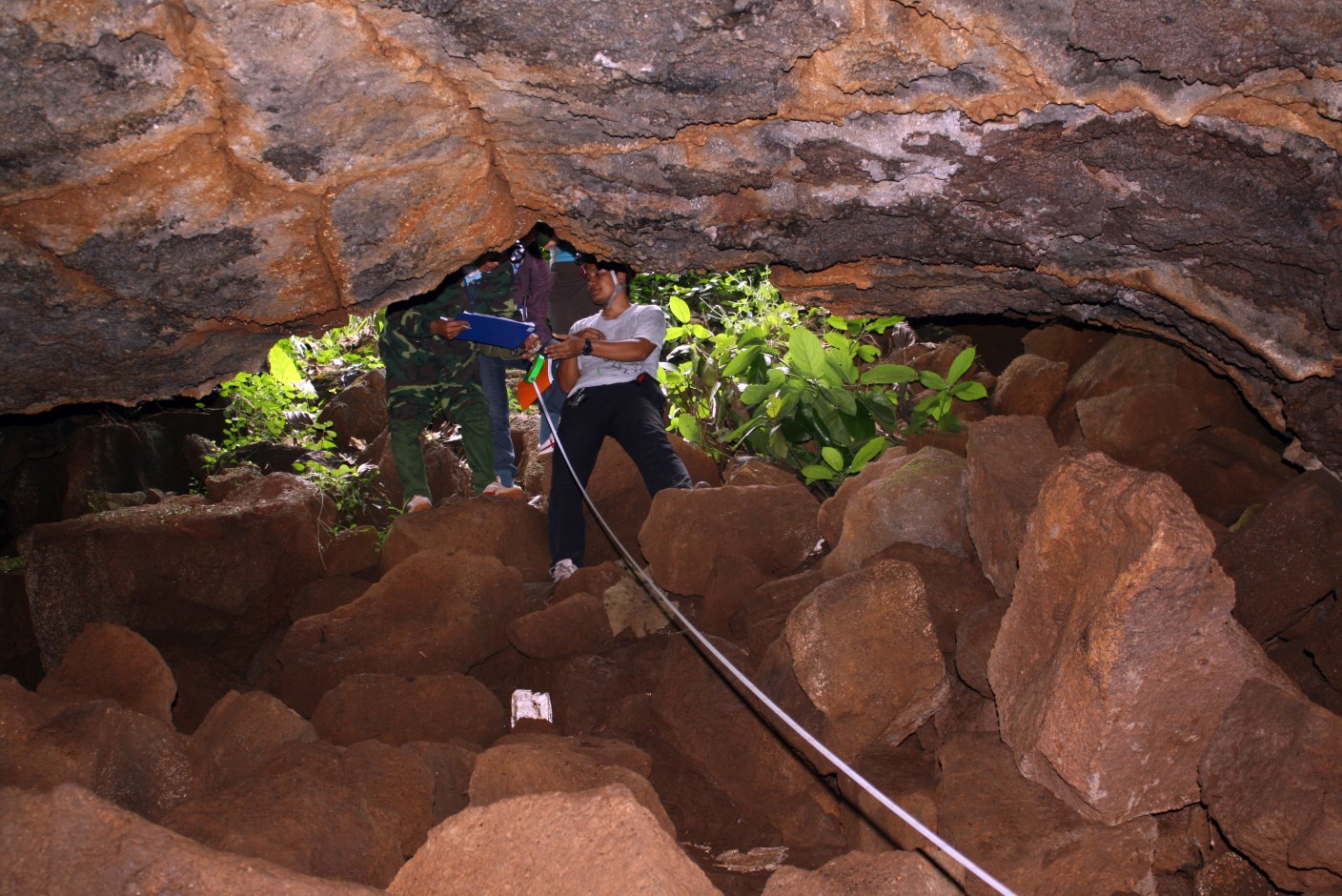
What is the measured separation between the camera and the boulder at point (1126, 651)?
7.63 ft

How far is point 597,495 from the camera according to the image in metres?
4.89

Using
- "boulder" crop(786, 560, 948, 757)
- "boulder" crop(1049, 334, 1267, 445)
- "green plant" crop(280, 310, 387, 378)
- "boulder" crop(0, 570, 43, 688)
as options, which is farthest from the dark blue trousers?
"green plant" crop(280, 310, 387, 378)

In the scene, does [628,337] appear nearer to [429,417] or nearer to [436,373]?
[436,373]

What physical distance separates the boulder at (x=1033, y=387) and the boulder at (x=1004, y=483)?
1665 mm

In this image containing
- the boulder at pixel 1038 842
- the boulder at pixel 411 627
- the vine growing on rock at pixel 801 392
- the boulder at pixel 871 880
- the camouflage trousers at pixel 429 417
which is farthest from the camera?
the vine growing on rock at pixel 801 392

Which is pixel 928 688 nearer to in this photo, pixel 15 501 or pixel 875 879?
pixel 875 879

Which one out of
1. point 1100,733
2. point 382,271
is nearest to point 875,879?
point 1100,733

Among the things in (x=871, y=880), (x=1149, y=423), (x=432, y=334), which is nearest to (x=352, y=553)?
(x=432, y=334)

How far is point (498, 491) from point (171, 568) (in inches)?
57.4

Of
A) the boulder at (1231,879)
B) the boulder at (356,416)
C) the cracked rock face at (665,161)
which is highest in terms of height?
the cracked rock face at (665,161)

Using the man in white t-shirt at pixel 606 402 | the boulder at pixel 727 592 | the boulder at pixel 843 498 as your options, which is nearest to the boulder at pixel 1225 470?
the boulder at pixel 843 498

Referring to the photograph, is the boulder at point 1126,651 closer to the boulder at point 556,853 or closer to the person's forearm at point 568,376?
the boulder at point 556,853

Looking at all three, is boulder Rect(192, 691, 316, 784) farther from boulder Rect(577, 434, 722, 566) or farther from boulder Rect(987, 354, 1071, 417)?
boulder Rect(987, 354, 1071, 417)

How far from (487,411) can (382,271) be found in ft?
6.19
